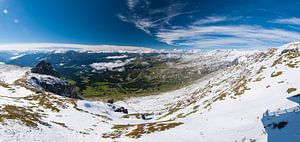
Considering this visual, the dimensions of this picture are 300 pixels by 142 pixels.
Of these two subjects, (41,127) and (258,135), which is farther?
(41,127)

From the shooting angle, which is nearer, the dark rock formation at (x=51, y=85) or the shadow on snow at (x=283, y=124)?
the shadow on snow at (x=283, y=124)

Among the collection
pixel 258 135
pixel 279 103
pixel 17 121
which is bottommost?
pixel 17 121

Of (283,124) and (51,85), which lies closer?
(283,124)

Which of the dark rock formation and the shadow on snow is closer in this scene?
the shadow on snow

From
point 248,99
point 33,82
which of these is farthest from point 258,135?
point 33,82

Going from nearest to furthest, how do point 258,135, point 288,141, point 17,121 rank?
point 288,141 < point 258,135 < point 17,121

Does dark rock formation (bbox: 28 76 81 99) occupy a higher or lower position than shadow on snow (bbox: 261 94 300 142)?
lower

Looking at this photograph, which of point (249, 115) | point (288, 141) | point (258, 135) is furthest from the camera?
point (249, 115)

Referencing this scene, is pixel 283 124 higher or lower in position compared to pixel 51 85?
higher

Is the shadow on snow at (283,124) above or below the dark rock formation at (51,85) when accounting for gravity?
above

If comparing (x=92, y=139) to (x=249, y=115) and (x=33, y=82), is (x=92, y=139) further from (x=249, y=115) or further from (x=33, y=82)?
(x=33, y=82)

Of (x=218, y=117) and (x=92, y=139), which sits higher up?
(x=218, y=117)
